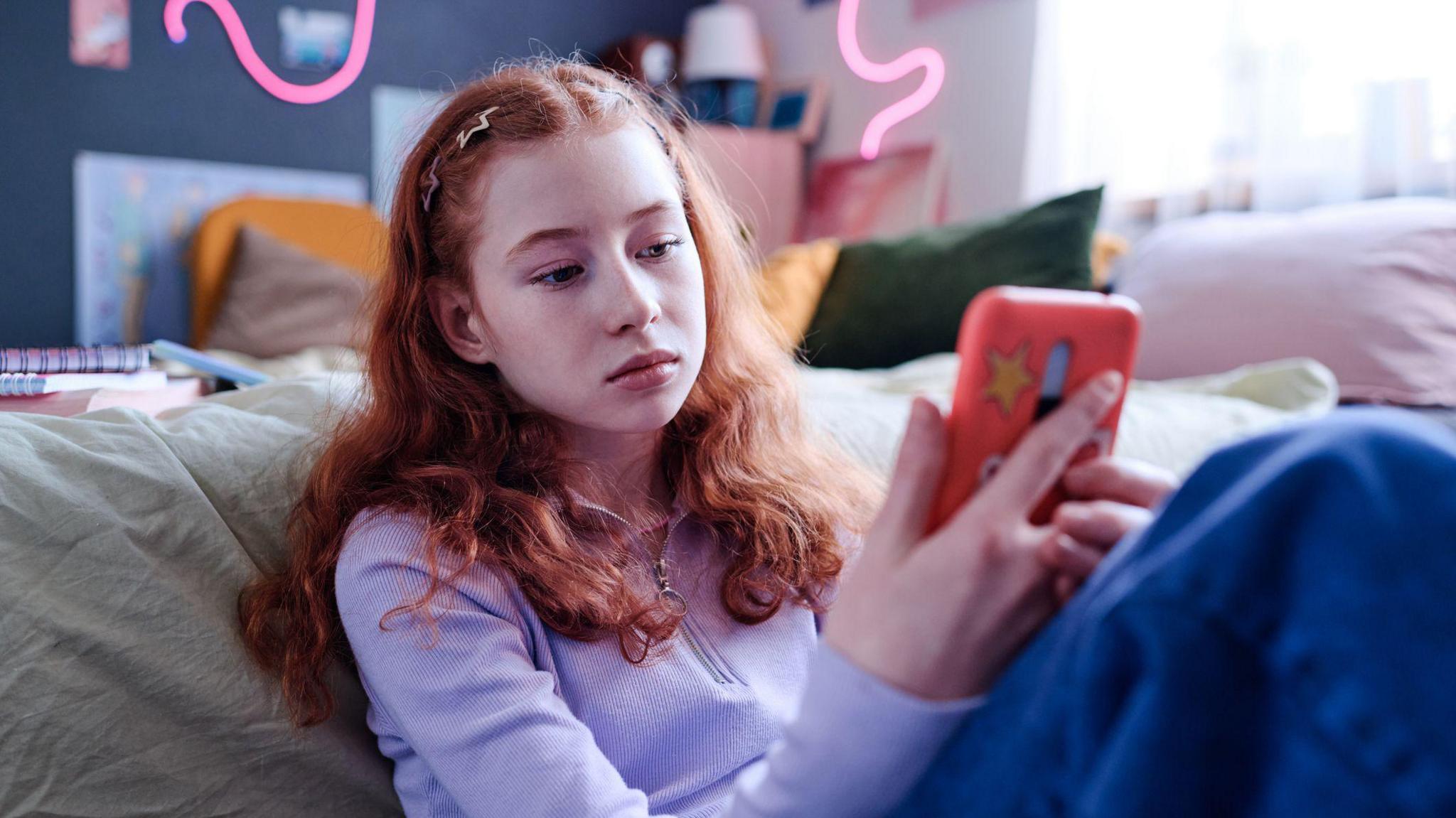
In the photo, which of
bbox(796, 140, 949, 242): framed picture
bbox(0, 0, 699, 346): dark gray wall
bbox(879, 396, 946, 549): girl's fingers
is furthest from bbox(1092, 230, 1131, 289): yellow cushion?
bbox(879, 396, 946, 549): girl's fingers

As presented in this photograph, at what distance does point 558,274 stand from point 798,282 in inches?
58.0

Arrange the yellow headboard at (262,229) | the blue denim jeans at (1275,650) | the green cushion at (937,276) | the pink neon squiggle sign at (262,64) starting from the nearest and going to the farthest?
the blue denim jeans at (1275,650)
the pink neon squiggle sign at (262,64)
the green cushion at (937,276)
the yellow headboard at (262,229)

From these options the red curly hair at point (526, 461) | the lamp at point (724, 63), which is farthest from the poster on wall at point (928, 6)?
the red curly hair at point (526, 461)

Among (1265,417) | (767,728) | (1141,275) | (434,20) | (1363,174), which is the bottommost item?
(767,728)

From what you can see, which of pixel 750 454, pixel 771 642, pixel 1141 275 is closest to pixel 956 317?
pixel 1141 275

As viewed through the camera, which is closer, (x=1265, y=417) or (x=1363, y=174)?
(x=1265, y=417)

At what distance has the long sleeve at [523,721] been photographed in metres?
0.48

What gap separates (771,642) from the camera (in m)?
0.83

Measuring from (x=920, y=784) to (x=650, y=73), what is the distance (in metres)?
3.42

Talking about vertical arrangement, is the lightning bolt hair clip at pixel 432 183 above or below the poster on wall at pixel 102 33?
below

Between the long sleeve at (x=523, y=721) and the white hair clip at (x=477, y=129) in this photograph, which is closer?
the long sleeve at (x=523, y=721)

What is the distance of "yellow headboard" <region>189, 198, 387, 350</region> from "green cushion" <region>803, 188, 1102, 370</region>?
152 centimetres

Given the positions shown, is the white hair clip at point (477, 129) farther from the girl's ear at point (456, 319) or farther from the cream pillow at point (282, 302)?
the cream pillow at point (282, 302)

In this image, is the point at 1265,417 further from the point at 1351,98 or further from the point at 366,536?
the point at 366,536
